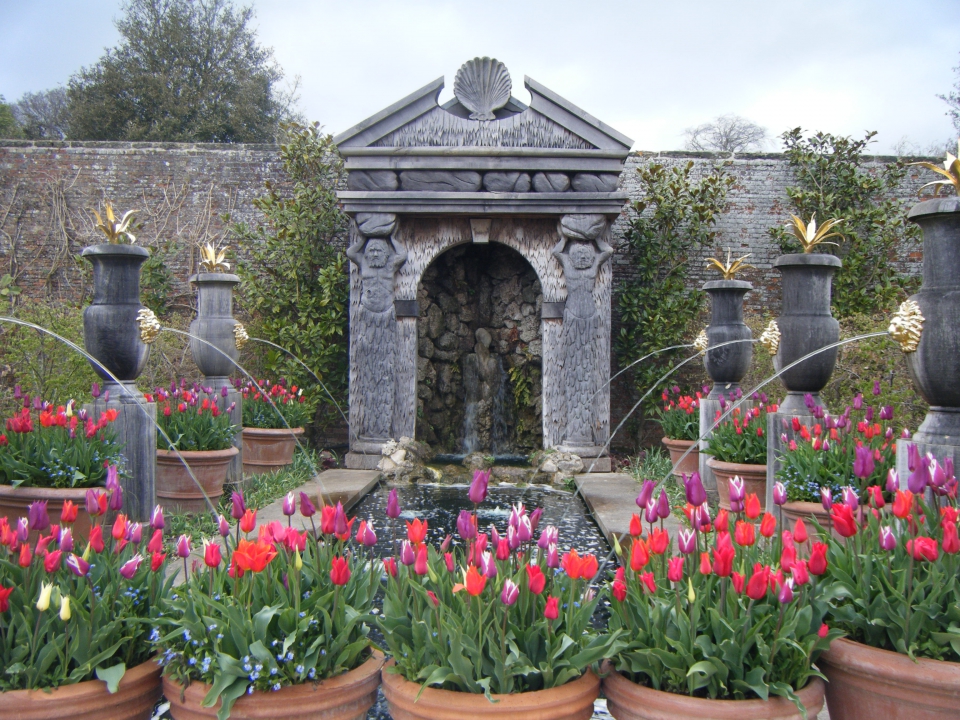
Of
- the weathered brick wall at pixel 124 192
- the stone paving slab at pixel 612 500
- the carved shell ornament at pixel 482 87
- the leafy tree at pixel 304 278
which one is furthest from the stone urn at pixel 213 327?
the weathered brick wall at pixel 124 192

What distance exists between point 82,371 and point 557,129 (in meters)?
5.67

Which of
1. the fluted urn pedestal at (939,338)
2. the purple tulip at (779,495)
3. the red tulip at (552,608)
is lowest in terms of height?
the red tulip at (552,608)

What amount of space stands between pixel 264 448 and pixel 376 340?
1.67 metres

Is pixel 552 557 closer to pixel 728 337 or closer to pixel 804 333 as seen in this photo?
pixel 804 333

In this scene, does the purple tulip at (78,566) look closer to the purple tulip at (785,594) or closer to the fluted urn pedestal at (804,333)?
the purple tulip at (785,594)

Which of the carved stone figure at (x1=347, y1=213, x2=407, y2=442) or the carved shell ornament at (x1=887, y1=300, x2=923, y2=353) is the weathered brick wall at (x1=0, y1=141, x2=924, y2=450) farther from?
the carved shell ornament at (x1=887, y1=300, x2=923, y2=353)

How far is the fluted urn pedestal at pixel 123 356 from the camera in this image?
443 cm

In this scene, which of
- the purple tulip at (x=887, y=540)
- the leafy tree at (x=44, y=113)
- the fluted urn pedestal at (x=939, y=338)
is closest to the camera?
the purple tulip at (x=887, y=540)

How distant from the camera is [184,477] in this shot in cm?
529

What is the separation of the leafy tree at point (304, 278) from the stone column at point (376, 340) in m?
0.92

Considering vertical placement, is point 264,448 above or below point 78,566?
below

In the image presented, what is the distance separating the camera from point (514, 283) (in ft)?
31.9

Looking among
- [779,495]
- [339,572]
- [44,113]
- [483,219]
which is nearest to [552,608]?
[339,572]

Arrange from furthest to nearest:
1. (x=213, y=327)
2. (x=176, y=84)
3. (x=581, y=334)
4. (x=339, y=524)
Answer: (x=176, y=84)
(x=581, y=334)
(x=213, y=327)
(x=339, y=524)
